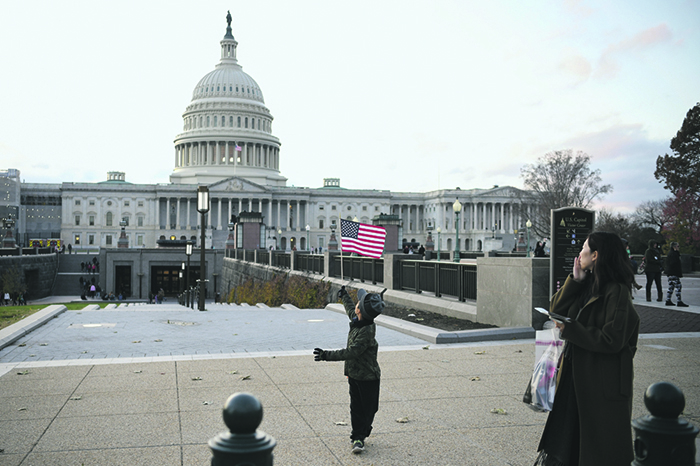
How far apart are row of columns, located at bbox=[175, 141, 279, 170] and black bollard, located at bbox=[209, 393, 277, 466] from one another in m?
147

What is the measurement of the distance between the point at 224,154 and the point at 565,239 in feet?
459

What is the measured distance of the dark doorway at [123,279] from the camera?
72000 millimetres

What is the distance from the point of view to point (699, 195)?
56.6 m

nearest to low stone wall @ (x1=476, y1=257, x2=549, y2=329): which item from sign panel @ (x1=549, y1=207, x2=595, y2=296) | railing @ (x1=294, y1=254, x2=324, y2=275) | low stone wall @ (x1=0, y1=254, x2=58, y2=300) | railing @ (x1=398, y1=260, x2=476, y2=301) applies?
sign panel @ (x1=549, y1=207, x2=595, y2=296)

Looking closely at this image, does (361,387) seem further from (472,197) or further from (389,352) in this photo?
(472,197)

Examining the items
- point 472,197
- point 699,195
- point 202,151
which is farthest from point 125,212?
point 699,195

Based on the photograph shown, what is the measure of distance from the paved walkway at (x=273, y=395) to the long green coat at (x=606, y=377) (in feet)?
5.13

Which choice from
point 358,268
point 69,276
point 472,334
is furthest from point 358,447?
point 69,276

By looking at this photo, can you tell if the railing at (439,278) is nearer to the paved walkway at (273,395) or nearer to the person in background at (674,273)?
the paved walkway at (273,395)

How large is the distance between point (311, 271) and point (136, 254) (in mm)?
45903

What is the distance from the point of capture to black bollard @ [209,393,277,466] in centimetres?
277

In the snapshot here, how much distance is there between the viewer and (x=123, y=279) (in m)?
72.6

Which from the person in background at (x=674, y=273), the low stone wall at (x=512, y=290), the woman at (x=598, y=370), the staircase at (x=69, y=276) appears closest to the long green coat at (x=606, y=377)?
the woman at (x=598, y=370)

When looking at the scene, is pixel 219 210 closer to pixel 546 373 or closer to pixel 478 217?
pixel 478 217
